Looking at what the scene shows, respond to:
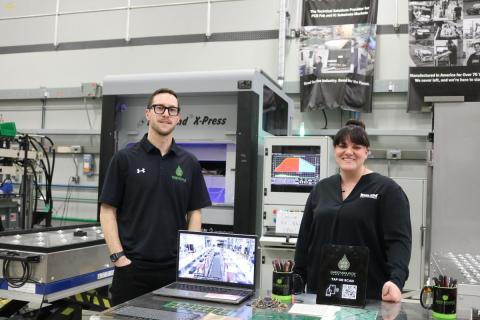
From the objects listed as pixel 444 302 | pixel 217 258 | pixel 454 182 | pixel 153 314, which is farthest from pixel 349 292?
pixel 454 182

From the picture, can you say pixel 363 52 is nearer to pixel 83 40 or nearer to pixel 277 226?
pixel 277 226

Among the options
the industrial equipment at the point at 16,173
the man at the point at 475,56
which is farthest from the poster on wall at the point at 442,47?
the industrial equipment at the point at 16,173

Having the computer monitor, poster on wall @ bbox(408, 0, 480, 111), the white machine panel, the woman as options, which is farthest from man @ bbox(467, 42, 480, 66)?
the woman

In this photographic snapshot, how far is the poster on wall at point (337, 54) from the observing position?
5375 mm

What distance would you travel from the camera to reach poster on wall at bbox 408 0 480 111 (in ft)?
16.3

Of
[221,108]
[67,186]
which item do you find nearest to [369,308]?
[221,108]

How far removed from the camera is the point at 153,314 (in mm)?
1492

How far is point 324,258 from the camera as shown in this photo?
1.68 metres

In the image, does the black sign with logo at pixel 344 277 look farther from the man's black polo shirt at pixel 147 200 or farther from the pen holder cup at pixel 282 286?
the man's black polo shirt at pixel 147 200

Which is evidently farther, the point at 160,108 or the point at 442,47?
the point at 442,47

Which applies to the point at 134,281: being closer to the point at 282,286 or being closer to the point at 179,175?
the point at 179,175

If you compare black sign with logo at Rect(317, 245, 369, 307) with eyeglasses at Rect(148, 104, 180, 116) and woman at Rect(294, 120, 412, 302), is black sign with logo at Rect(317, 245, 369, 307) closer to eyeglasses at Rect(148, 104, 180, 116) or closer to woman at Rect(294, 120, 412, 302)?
woman at Rect(294, 120, 412, 302)

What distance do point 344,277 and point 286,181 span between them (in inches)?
90.2

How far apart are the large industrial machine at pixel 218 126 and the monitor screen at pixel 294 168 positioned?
0.52ft
